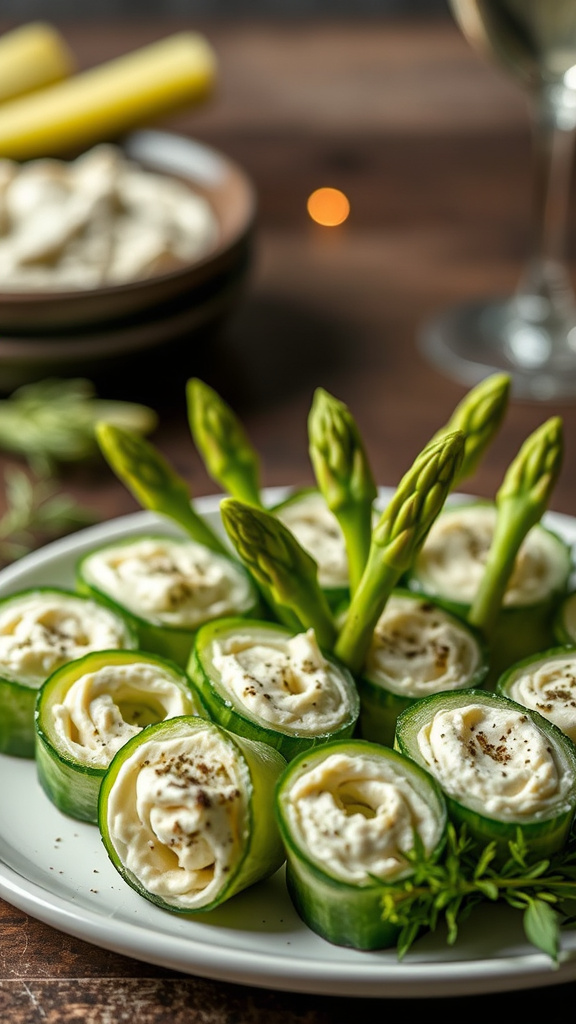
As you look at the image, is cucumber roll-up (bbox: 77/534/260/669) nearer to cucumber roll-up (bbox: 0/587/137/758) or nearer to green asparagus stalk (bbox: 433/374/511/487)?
cucumber roll-up (bbox: 0/587/137/758)

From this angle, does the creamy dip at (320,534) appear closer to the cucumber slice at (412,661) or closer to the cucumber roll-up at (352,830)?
the cucumber slice at (412,661)

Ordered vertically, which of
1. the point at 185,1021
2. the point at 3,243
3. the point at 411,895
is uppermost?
the point at 3,243

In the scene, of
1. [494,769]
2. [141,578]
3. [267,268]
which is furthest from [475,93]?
[494,769]

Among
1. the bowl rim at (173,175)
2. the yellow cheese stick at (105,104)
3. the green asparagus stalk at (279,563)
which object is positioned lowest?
the green asparagus stalk at (279,563)

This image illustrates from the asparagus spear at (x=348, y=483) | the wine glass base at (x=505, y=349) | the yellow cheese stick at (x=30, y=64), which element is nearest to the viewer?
the asparagus spear at (x=348, y=483)

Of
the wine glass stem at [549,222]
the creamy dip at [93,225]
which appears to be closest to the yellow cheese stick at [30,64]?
the creamy dip at [93,225]

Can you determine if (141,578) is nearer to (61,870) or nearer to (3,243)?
(61,870)

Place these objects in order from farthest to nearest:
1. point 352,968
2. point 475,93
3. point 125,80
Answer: point 475,93
point 125,80
point 352,968
